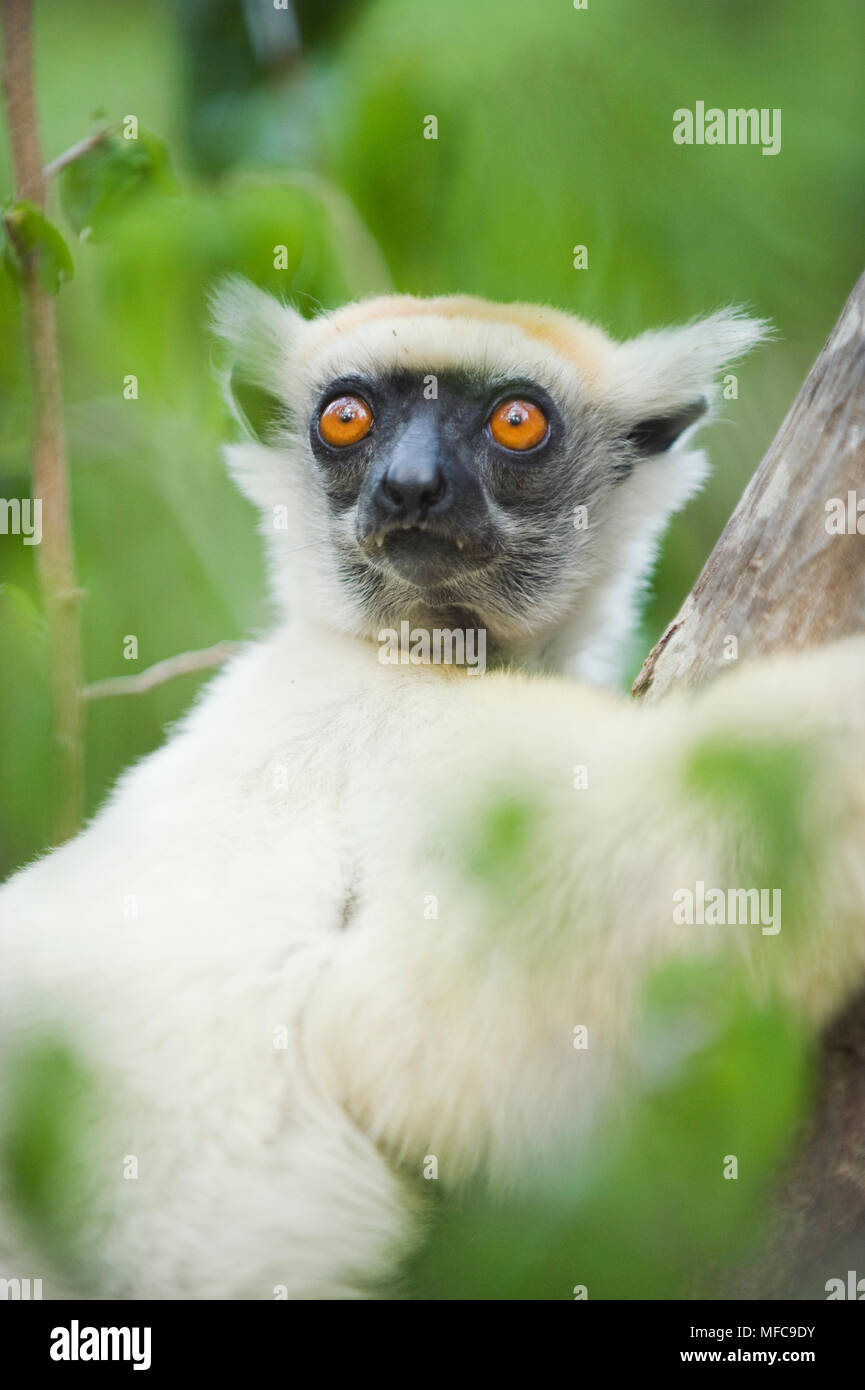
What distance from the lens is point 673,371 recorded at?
356 centimetres

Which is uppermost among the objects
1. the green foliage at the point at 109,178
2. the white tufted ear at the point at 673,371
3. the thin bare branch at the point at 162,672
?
the green foliage at the point at 109,178

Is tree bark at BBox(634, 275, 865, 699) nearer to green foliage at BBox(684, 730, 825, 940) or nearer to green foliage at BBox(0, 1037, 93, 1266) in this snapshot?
green foliage at BBox(684, 730, 825, 940)

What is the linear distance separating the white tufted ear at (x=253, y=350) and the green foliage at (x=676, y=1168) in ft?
7.78

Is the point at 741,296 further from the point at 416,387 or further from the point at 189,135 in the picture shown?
the point at 189,135

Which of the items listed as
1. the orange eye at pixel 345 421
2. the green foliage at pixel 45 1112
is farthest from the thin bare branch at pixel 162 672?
the green foliage at pixel 45 1112

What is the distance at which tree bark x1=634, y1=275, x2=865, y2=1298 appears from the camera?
1.90 metres

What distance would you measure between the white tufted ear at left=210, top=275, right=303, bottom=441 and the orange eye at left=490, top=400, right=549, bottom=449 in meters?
0.70

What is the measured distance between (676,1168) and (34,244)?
2517mm

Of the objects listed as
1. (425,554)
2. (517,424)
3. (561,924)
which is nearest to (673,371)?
(517,424)

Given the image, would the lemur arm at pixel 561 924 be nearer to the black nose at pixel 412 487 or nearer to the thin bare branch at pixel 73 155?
the black nose at pixel 412 487

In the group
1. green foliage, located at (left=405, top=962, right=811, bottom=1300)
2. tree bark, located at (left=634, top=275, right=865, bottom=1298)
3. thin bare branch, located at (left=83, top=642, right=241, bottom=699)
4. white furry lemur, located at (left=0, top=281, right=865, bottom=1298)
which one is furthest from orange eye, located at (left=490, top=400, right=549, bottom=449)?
green foliage, located at (left=405, top=962, right=811, bottom=1300)

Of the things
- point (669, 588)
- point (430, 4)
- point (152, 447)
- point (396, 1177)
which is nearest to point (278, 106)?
point (430, 4)

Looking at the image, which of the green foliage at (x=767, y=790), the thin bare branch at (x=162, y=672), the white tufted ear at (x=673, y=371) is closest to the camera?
the green foliage at (x=767, y=790)

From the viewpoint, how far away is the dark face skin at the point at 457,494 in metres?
3.07
